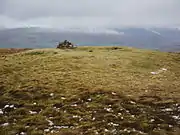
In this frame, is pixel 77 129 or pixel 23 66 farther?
pixel 23 66

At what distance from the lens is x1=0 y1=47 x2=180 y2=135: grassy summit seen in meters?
30.1

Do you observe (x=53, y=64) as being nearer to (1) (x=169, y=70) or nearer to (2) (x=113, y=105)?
(1) (x=169, y=70)

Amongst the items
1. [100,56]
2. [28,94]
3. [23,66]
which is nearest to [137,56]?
[100,56]

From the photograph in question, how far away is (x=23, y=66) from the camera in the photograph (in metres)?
61.4

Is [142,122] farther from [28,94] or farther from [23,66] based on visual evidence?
[23,66]

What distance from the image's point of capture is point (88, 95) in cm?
4091

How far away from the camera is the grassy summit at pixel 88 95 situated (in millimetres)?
30141

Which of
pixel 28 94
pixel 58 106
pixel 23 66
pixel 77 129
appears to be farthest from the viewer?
pixel 23 66

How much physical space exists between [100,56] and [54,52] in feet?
35.3

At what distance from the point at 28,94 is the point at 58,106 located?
6994mm

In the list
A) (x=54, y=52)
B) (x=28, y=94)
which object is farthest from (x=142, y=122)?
(x=54, y=52)

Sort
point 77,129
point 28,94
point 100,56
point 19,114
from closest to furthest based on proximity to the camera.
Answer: point 77,129 < point 19,114 < point 28,94 < point 100,56

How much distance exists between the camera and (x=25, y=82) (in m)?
48.7

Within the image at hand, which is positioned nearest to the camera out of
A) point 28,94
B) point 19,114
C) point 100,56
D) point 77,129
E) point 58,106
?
point 77,129
